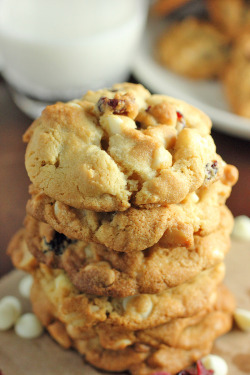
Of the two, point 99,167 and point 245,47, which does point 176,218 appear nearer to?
point 99,167

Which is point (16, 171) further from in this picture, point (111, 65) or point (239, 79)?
point (239, 79)

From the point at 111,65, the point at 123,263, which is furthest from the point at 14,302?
the point at 111,65

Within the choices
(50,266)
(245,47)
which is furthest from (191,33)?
(50,266)

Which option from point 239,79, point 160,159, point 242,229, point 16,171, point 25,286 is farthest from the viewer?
point 239,79

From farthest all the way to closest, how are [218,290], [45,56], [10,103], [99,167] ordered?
[10,103], [45,56], [218,290], [99,167]

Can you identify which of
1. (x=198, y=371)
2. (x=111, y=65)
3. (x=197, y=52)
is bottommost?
(x=198, y=371)

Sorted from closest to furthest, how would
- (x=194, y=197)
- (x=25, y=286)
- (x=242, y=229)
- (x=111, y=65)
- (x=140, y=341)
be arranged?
(x=194, y=197) → (x=140, y=341) → (x=25, y=286) → (x=242, y=229) → (x=111, y=65)
